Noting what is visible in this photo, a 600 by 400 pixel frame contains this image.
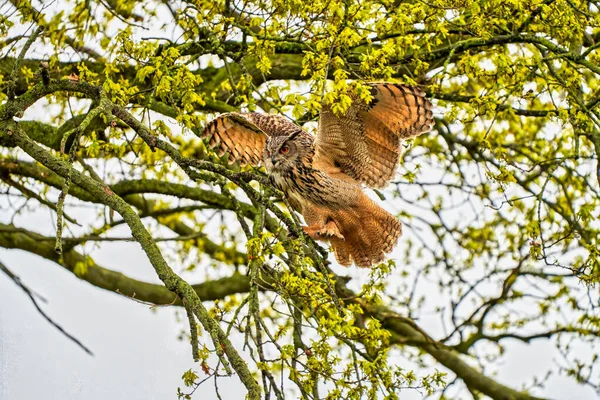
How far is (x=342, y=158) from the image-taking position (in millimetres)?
5871

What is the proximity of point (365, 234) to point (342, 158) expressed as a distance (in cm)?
58

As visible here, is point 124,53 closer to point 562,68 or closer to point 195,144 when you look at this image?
point 562,68

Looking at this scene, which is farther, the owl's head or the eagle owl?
the owl's head

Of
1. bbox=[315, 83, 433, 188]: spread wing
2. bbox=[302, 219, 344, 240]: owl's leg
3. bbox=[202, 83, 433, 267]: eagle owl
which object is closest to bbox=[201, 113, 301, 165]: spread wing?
bbox=[202, 83, 433, 267]: eagle owl

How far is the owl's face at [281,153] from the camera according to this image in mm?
5672

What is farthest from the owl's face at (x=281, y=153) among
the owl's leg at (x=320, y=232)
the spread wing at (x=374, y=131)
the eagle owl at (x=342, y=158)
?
the owl's leg at (x=320, y=232)

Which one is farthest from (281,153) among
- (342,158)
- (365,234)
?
(365,234)

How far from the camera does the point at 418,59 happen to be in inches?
222

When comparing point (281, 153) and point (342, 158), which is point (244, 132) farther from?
point (342, 158)

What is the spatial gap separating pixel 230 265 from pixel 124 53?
463 cm

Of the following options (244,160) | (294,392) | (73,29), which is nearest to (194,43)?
(244,160)

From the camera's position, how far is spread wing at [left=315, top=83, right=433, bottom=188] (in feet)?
17.4

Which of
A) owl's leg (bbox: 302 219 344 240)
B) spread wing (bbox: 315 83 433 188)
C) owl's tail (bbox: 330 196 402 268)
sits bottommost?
owl's leg (bbox: 302 219 344 240)

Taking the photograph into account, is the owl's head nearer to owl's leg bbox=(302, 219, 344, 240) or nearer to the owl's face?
the owl's face
